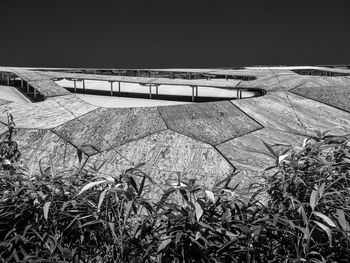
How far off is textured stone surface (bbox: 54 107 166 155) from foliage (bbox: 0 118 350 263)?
0.91 metres

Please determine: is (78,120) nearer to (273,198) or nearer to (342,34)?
(273,198)

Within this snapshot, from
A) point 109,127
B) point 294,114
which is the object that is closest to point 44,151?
point 109,127

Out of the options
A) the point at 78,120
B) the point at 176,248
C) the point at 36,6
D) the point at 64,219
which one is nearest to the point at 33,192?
the point at 64,219

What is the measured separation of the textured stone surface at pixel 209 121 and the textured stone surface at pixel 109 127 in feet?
0.35

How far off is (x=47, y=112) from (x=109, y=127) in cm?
69

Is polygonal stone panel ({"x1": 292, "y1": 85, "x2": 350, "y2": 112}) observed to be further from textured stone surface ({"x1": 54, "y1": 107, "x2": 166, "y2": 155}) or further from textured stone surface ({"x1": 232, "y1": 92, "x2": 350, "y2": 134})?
textured stone surface ({"x1": 54, "y1": 107, "x2": 166, "y2": 155})

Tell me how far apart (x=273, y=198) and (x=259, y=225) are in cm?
21

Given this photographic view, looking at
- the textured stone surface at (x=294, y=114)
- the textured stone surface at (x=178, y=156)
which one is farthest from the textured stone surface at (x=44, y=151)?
the textured stone surface at (x=294, y=114)

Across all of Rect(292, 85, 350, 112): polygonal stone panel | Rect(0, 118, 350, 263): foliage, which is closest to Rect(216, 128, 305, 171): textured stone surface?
Rect(0, 118, 350, 263): foliage

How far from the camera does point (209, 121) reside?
2.72 m

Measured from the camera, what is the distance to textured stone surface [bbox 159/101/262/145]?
2.51m

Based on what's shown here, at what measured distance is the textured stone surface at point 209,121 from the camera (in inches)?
98.8

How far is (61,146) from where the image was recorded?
7.86ft

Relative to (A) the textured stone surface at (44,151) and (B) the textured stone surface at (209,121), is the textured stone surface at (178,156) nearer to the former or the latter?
(B) the textured stone surface at (209,121)
